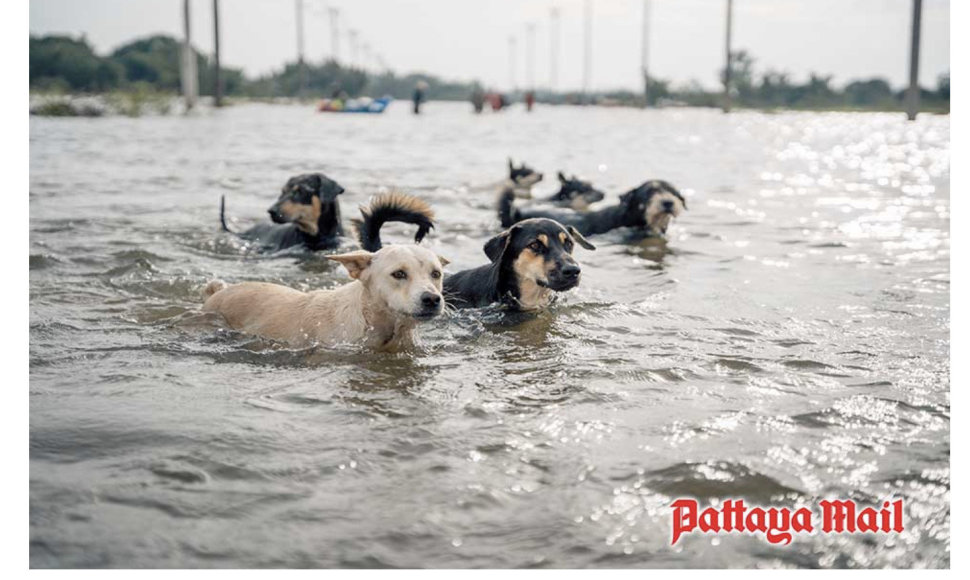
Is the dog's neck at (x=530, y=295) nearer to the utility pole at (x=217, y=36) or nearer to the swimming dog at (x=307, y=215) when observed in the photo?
the swimming dog at (x=307, y=215)

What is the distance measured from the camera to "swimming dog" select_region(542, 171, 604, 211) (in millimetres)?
14602

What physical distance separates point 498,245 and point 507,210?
348cm

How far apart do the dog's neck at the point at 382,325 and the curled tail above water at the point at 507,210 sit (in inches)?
202

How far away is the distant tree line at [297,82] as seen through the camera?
6406 cm

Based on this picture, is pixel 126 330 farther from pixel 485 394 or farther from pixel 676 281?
pixel 676 281

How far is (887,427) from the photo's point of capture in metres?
4.51

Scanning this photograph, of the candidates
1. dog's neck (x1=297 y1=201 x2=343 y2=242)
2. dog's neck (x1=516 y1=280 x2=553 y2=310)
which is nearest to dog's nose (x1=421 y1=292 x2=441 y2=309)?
dog's neck (x1=516 y1=280 x2=553 y2=310)

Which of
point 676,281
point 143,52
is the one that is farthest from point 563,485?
point 143,52

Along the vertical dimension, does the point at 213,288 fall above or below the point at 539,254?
below

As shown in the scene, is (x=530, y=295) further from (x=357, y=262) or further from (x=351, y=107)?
(x=351, y=107)

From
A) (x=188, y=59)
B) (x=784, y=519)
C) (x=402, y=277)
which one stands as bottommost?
(x=784, y=519)

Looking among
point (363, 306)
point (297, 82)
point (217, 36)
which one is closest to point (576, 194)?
point (363, 306)

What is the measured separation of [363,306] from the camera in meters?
6.17
